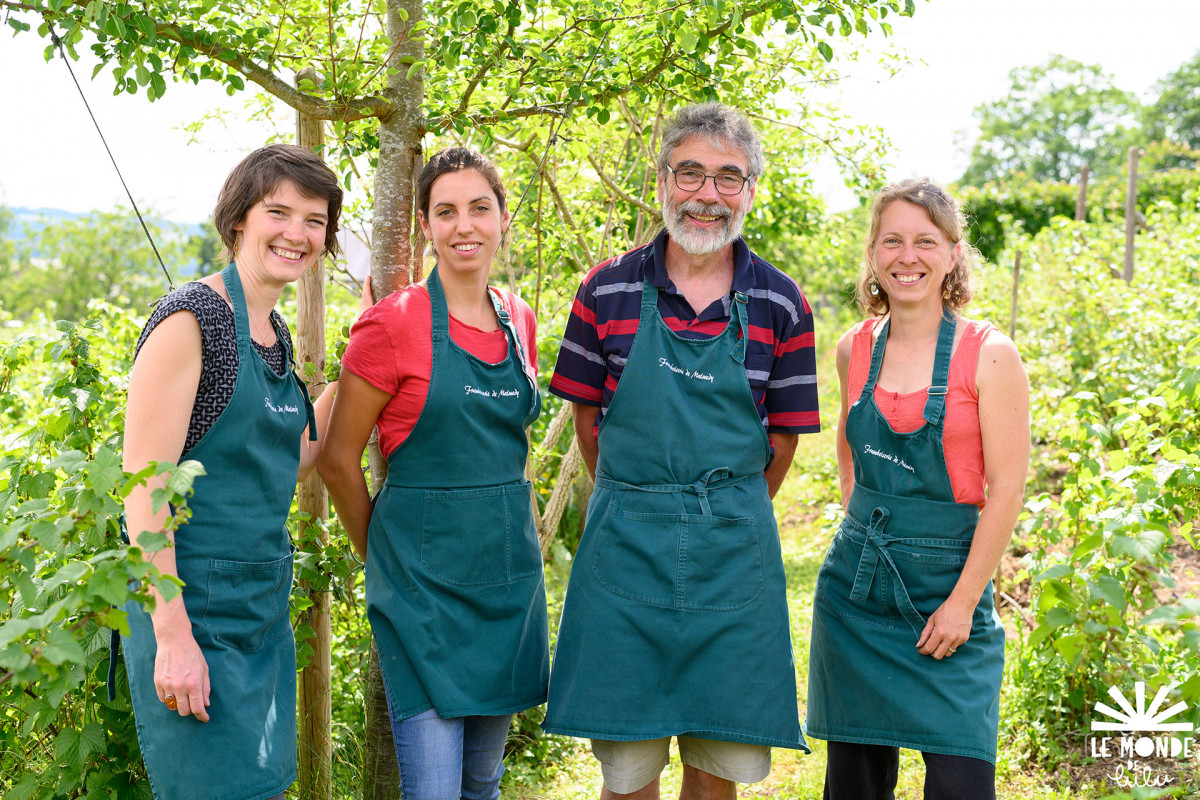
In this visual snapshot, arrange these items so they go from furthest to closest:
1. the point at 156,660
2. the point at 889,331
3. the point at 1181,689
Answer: the point at 889,331
the point at 156,660
the point at 1181,689

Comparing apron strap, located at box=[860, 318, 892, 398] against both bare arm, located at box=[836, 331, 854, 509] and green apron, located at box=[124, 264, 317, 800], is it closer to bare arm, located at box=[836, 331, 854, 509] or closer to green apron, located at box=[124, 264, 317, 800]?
bare arm, located at box=[836, 331, 854, 509]

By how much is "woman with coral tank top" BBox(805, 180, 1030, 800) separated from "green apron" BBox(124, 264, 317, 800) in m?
1.36

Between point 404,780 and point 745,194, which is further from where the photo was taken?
point 745,194

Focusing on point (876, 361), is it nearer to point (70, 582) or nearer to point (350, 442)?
point (350, 442)

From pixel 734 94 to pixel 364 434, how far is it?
1.79m

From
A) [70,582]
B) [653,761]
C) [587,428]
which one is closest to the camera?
[70,582]

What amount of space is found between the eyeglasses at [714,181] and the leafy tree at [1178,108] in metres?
46.2

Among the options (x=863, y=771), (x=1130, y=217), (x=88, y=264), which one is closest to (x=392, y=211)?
(x=863, y=771)

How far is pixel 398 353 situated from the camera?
2.16 meters


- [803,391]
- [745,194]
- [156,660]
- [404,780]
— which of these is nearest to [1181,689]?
[803,391]

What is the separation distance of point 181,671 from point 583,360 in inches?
45.7

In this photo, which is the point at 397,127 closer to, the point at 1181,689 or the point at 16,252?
the point at 1181,689

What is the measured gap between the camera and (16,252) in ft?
117

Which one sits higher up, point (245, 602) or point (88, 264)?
point (88, 264)
